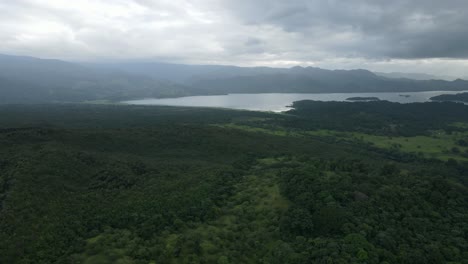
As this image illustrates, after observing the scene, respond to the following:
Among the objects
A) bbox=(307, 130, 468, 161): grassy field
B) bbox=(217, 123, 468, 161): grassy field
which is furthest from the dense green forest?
bbox=(307, 130, 468, 161): grassy field

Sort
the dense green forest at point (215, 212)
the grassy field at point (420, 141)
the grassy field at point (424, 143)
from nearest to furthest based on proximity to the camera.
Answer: the dense green forest at point (215, 212) → the grassy field at point (424, 143) → the grassy field at point (420, 141)

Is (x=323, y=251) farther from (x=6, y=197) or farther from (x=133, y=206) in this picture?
(x=6, y=197)

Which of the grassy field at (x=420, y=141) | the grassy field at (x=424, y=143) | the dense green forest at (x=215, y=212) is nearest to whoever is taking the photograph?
the dense green forest at (x=215, y=212)

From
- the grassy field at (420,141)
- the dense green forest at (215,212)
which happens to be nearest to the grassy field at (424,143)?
the grassy field at (420,141)

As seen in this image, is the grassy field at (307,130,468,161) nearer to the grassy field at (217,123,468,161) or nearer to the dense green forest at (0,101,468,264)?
the grassy field at (217,123,468,161)

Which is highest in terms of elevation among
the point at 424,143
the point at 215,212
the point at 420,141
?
the point at 215,212

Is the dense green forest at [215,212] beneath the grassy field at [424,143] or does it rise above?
above

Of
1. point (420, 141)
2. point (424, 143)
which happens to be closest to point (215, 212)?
point (424, 143)

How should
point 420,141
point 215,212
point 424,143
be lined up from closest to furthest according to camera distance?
1. point 215,212
2. point 424,143
3. point 420,141

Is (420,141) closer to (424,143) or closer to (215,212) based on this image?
(424,143)

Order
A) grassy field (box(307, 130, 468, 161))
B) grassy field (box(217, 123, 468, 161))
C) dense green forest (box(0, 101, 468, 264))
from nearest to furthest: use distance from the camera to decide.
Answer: dense green forest (box(0, 101, 468, 264)), grassy field (box(307, 130, 468, 161)), grassy field (box(217, 123, 468, 161))

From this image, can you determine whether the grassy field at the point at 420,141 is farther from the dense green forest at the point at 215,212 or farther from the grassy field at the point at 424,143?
the dense green forest at the point at 215,212
